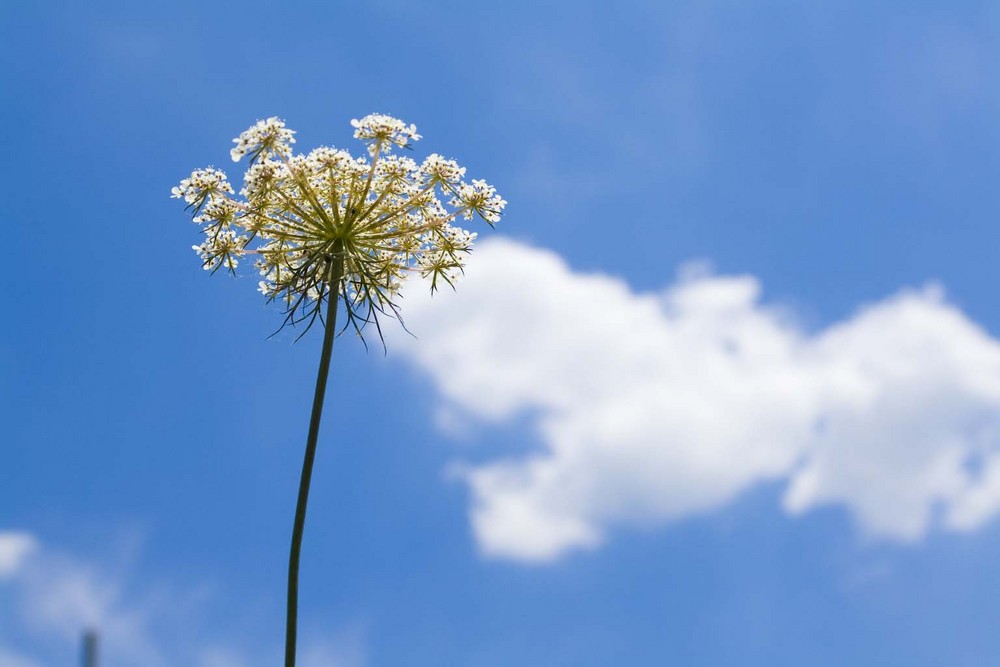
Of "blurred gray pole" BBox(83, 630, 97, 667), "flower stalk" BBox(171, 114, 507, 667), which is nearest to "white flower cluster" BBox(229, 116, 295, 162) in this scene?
"flower stalk" BBox(171, 114, 507, 667)

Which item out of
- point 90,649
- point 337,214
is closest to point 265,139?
point 337,214

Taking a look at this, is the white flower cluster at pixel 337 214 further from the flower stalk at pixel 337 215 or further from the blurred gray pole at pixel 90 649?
the blurred gray pole at pixel 90 649

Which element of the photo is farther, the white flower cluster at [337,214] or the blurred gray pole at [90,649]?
the white flower cluster at [337,214]

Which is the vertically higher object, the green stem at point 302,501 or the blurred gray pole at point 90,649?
the green stem at point 302,501

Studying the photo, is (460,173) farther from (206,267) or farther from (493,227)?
(206,267)

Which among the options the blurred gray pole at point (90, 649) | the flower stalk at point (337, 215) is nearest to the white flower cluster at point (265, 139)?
the flower stalk at point (337, 215)

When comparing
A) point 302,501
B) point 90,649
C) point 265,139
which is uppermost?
point 265,139

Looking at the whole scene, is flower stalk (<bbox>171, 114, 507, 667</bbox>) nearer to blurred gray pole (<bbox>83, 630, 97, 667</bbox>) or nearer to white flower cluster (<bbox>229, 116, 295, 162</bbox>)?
white flower cluster (<bbox>229, 116, 295, 162</bbox>)

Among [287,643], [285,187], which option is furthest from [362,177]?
[287,643]

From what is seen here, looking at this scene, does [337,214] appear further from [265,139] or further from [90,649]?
[90,649]
